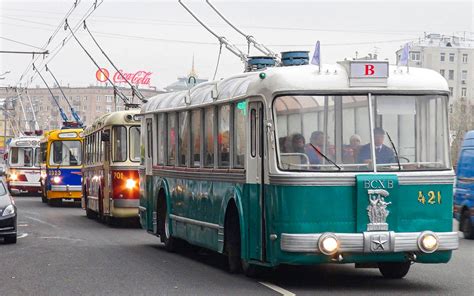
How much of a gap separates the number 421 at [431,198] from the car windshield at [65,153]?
27.7 metres

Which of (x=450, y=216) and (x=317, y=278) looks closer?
(x=450, y=216)

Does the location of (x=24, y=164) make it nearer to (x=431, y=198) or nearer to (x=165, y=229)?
(x=165, y=229)

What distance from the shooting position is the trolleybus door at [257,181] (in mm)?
13297

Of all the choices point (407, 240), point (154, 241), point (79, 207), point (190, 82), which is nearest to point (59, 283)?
point (407, 240)

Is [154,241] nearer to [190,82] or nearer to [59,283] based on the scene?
[190,82]

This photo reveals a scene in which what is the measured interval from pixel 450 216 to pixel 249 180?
2.43 metres

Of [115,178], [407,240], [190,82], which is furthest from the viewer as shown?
[115,178]

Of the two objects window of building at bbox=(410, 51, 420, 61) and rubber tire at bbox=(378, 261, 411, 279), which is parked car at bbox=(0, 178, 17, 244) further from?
window of building at bbox=(410, 51, 420, 61)

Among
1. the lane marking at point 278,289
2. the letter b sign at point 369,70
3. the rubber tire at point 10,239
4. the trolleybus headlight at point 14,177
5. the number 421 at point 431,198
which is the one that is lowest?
the rubber tire at point 10,239

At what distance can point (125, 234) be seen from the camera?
24234 millimetres

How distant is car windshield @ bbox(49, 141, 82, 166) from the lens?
131 ft

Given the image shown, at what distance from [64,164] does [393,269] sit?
26.9 meters

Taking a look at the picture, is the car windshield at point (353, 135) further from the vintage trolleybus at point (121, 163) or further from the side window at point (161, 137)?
the vintage trolleybus at point (121, 163)

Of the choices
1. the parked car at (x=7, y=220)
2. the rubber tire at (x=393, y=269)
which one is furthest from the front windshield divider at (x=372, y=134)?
the parked car at (x=7, y=220)
